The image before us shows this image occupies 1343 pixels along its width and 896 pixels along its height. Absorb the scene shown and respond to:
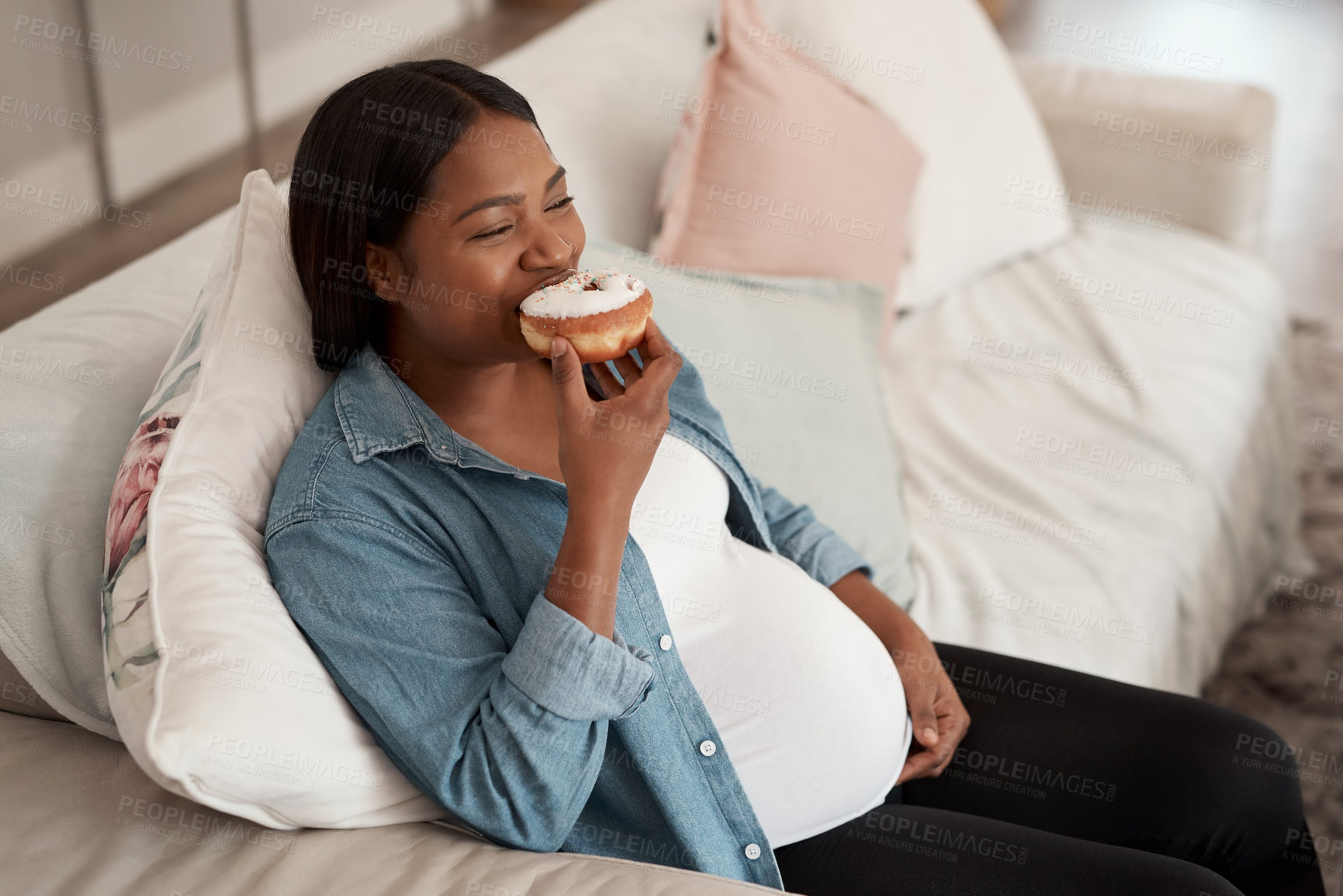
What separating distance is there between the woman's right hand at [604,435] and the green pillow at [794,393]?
0.45m

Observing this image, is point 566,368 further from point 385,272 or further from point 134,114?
point 134,114

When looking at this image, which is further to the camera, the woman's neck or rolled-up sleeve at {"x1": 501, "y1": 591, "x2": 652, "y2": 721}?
the woman's neck

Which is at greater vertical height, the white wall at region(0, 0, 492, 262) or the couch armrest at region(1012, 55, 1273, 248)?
the couch armrest at region(1012, 55, 1273, 248)

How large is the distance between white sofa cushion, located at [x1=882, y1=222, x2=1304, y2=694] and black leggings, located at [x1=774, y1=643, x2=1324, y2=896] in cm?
20

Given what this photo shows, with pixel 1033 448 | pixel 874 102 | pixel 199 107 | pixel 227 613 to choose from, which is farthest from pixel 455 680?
pixel 199 107

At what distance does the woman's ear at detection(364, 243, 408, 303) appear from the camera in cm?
94

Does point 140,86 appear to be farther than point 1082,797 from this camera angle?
Yes

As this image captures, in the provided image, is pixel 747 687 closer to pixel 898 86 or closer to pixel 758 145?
pixel 758 145

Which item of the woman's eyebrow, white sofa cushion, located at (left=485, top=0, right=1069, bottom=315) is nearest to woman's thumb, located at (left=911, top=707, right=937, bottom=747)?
the woman's eyebrow

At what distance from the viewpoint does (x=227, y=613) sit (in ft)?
2.68

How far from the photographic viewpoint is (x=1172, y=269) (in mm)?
2086

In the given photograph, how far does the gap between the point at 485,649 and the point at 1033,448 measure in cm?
109

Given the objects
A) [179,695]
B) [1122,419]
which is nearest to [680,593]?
[179,695]

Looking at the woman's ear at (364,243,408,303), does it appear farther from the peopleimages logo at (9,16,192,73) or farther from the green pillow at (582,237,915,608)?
the peopleimages logo at (9,16,192,73)
